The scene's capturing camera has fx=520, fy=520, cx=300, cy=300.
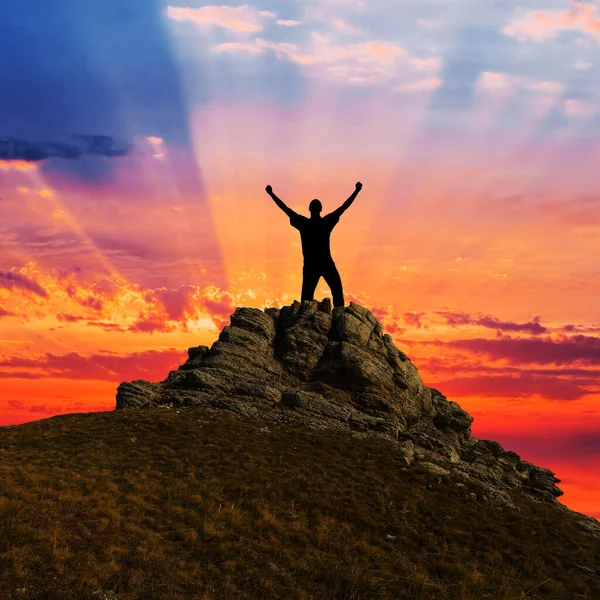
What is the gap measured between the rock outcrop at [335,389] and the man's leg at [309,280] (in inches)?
58.1

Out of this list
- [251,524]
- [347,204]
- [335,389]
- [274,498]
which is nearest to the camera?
[251,524]

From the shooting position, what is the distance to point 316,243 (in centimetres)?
5200

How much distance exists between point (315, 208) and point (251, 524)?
34.3 meters

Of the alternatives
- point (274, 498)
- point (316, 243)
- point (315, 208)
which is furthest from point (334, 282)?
point (274, 498)

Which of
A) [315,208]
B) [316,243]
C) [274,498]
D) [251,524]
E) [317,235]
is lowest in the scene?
[251,524]

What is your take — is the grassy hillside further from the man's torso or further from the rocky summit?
the man's torso

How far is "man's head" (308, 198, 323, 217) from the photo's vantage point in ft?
171

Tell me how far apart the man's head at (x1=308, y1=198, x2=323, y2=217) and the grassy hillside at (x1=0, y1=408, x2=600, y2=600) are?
2376 centimetres

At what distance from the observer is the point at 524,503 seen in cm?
3362

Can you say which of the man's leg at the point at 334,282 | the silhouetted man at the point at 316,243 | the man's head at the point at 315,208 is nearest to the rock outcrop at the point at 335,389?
the man's leg at the point at 334,282

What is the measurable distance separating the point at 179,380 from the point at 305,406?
11327mm

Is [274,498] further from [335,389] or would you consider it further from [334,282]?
[334,282]

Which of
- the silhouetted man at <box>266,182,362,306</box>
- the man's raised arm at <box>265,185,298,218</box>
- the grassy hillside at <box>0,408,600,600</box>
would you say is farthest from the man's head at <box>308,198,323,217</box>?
the grassy hillside at <box>0,408,600,600</box>

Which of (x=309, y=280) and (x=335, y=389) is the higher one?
(x=309, y=280)
